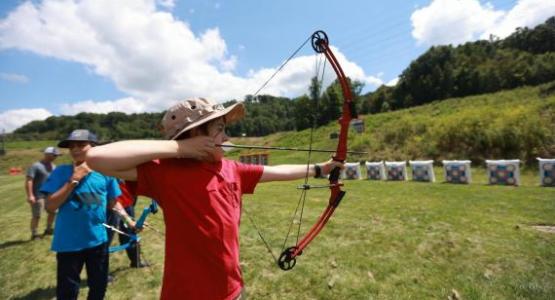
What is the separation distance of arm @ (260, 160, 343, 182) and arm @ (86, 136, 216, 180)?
0.70 metres

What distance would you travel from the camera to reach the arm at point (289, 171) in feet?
6.84

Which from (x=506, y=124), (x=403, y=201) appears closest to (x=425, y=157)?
(x=506, y=124)

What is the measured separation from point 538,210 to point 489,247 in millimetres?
2977

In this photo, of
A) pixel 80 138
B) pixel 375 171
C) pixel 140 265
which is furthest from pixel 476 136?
pixel 80 138

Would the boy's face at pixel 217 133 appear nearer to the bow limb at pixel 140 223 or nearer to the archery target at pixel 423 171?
the bow limb at pixel 140 223

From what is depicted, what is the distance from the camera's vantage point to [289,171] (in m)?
2.22

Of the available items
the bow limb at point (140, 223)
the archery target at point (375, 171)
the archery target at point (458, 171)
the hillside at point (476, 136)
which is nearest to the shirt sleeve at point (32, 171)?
the bow limb at point (140, 223)

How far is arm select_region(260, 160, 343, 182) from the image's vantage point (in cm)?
209

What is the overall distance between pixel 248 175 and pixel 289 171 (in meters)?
0.35

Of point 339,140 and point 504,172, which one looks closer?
point 339,140

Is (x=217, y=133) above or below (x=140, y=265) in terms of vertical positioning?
above

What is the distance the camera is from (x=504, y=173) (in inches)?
409

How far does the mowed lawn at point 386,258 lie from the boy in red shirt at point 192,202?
91.5 inches

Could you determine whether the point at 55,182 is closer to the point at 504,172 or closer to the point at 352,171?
the point at 504,172
